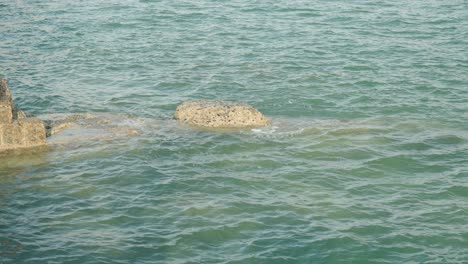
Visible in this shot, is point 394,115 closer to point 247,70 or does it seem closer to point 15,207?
point 247,70

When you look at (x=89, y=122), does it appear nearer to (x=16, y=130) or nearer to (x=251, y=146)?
(x=16, y=130)

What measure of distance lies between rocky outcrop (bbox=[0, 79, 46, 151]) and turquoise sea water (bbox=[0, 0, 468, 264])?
681mm

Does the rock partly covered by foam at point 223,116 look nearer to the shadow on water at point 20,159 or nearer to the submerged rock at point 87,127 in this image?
the submerged rock at point 87,127

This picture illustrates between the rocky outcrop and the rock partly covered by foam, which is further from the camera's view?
the rock partly covered by foam

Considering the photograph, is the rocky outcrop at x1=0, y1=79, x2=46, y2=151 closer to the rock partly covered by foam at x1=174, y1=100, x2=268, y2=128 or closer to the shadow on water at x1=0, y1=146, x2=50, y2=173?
the shadow on water at x1=0, y1=146, x2=50, y2=173

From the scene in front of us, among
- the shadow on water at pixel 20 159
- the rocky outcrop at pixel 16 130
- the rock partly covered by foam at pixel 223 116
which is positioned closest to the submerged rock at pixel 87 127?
the rocky outcrop at pixel 16 130

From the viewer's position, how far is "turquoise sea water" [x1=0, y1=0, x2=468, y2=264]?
49.1 feet

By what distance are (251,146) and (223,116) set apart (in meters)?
1.93

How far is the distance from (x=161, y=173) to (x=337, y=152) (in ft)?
17.2

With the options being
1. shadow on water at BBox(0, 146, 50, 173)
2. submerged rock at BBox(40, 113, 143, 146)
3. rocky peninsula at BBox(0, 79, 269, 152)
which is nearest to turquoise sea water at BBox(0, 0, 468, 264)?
shadow on water at BBox(0, 146, 50, 173)

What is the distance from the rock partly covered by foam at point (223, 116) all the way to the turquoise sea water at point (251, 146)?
47cm

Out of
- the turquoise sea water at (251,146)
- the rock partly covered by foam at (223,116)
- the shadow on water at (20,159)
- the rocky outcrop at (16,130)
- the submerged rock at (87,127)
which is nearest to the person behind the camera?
the turquoise sea water at (251,146)

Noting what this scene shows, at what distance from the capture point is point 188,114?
21.9 meters

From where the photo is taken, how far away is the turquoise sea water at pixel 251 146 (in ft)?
49.1
